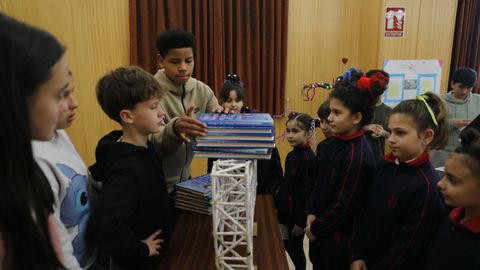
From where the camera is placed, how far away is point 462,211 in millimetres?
1134

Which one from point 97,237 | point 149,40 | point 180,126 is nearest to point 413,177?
point 180,126

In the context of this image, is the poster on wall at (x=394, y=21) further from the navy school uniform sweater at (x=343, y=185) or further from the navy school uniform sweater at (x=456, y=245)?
the navy school uniform sweater at (x=456, y=245)

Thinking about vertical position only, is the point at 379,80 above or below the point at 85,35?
below

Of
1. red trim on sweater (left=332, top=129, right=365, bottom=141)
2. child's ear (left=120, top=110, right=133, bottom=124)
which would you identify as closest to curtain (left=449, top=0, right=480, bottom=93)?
red trim on sweater (left=332, top=129, right=365, bottom=141)

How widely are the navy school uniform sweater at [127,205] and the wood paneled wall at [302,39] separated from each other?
251 centimetres

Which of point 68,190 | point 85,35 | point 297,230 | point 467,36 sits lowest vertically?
point 297,230

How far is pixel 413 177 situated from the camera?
1.30 metres

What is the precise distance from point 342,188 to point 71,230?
1.16m

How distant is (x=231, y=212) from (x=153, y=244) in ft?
0.98

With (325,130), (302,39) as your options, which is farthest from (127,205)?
(302,39)

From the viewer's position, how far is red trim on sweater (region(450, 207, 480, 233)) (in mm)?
1054

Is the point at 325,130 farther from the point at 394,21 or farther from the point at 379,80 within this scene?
the point at 394,21

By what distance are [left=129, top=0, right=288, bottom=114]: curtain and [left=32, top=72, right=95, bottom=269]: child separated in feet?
8.18

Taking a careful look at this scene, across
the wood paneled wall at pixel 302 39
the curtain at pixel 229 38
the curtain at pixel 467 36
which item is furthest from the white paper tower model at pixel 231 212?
the curtain at pixel 467 36
